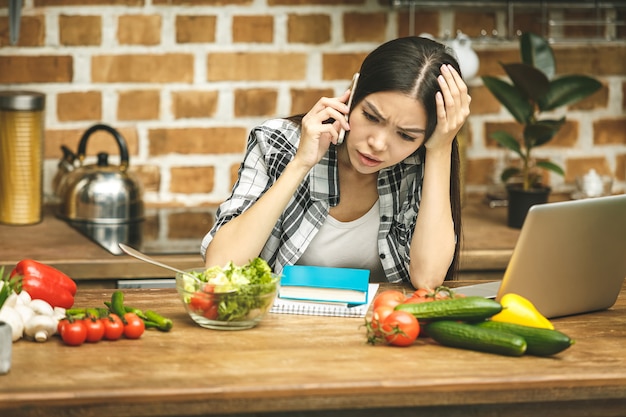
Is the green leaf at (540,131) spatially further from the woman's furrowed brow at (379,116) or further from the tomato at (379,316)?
the tomato at (379,316)

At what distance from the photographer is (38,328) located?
1655mm

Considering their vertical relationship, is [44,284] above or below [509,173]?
A: below

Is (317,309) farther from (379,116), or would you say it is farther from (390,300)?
(379,116)

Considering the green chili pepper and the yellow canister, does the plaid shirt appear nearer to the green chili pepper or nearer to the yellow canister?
the green chili pepper

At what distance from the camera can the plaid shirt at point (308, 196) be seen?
7.62 ft

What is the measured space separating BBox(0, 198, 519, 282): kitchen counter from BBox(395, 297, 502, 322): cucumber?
1.06 meters

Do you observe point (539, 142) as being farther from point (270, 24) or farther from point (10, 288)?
point (10, 288)

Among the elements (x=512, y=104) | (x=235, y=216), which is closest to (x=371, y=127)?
(x=235, y=216)

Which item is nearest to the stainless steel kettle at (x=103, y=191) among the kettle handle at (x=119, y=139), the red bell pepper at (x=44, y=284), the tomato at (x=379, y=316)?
the kettle handle at (x=119, y=139)

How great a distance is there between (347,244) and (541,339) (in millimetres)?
835

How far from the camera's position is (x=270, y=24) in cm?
323

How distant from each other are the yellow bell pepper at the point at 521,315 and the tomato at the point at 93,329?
70 cm

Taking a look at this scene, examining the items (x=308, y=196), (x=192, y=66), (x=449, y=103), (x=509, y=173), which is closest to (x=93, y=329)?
(x=308, y=196)

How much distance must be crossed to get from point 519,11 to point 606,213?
1.71m
